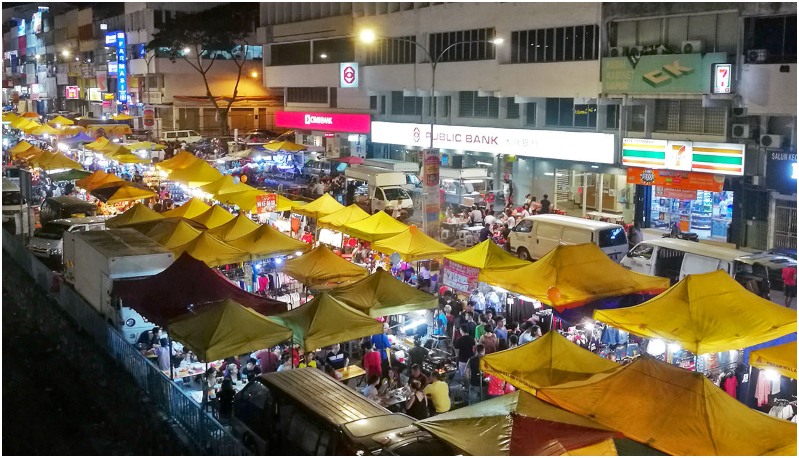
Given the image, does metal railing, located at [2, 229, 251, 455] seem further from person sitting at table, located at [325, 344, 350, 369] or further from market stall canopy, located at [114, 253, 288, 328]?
person sitting at table, located at [325, 344, 350, 369]

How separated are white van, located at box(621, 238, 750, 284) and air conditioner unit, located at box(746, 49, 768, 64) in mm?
7396

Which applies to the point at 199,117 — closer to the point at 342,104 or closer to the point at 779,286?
the point at 342,104

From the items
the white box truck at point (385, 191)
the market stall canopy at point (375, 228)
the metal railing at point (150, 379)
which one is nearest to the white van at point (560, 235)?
the market stall canopy at point (375, 228)

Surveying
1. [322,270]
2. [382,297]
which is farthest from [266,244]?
[382,297]

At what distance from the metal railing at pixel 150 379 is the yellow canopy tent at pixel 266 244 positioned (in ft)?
13.2

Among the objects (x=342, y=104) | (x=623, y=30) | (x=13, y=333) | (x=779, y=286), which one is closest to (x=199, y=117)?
(x=342, y=104)

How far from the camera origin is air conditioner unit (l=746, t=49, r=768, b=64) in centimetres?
2478

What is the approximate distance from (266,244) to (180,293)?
16.1ft

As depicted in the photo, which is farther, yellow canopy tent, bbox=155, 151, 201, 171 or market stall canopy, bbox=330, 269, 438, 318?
yellow canopy tent, bbox=155, 151, 201, 171

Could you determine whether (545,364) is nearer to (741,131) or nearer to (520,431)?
(520,431)

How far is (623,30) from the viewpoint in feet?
97.9

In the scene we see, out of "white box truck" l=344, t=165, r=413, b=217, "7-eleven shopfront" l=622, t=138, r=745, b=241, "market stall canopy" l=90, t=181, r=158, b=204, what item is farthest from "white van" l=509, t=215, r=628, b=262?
"market stall canopy" l=90, t=181, r=158, b=204

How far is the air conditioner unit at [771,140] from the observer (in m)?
24.7

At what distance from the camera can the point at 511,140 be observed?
3488cm
